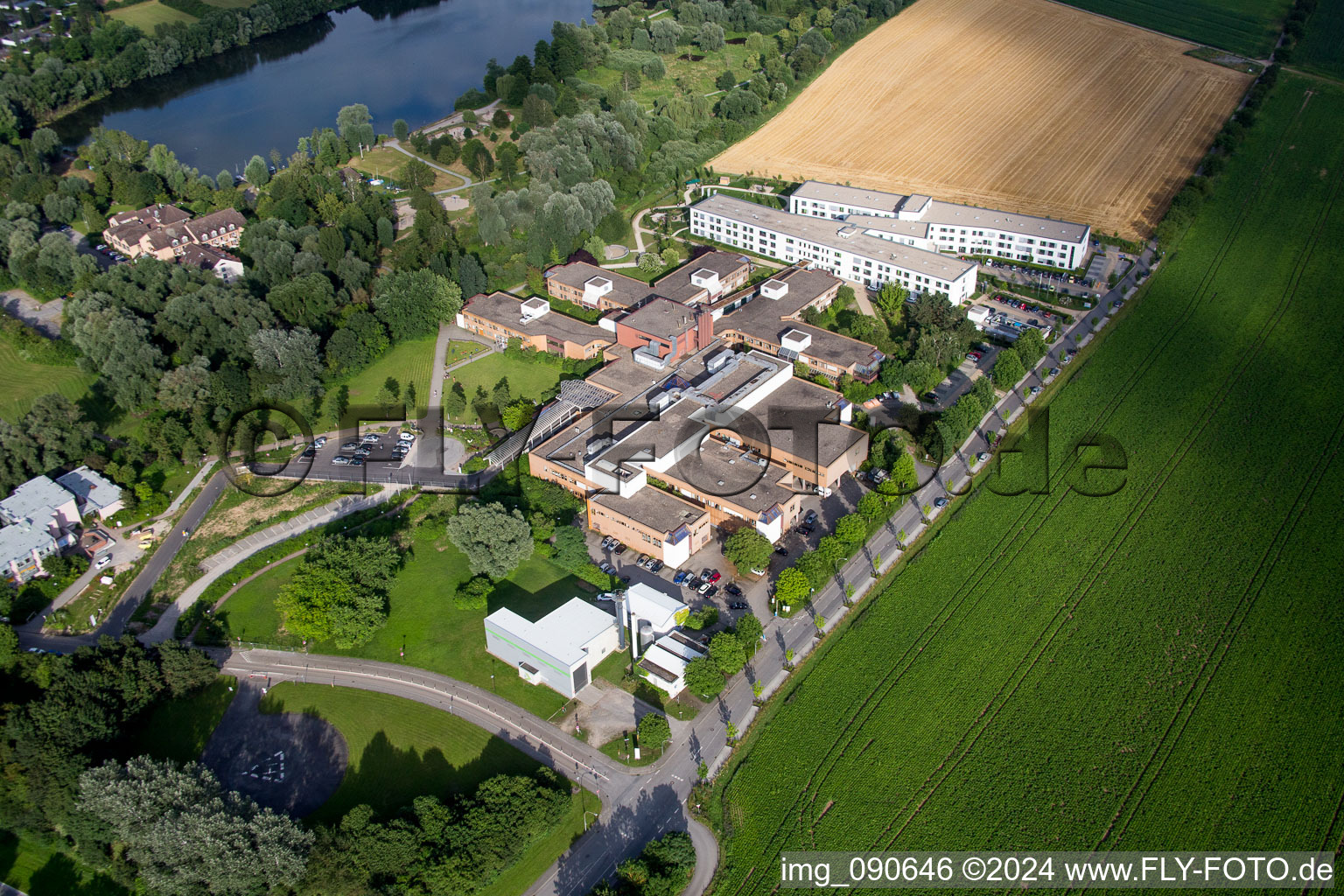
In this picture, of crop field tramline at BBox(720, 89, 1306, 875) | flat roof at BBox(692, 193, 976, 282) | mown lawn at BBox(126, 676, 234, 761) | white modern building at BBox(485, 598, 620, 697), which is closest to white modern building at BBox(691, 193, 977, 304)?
flat roof at BBox(692, 193, 976, 282)

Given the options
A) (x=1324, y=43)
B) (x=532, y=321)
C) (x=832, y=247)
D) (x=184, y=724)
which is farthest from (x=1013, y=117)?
(x=184, y=724)

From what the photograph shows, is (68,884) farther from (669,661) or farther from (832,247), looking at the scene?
(832,247)

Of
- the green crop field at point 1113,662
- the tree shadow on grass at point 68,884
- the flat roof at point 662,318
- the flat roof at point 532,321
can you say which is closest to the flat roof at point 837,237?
the green crop field at point 1113,662

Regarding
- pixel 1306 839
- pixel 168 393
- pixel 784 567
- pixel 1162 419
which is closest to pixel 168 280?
pixel 168 393

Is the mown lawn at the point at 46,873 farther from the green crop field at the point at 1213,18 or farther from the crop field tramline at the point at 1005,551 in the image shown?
the green crop field at the point at 1213,18

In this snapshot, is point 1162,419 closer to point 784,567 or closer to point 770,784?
point 784,567

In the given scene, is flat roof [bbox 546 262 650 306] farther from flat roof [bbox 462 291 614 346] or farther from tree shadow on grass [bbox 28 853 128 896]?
tree shadow on grass [bbox 28 853 128 896]
